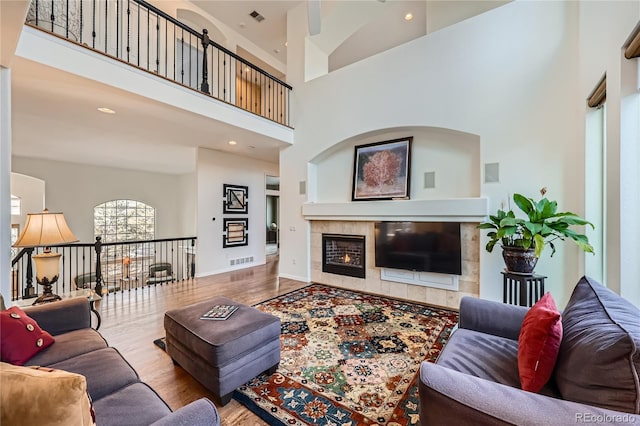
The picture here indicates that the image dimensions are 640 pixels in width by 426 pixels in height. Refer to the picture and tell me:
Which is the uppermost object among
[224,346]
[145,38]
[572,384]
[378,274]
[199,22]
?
[199,22]

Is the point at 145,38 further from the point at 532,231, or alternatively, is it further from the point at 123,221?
the point at 532,231

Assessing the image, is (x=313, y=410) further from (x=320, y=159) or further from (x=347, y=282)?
(x=320, y=159)

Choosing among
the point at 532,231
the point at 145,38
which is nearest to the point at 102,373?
the point at 532,231

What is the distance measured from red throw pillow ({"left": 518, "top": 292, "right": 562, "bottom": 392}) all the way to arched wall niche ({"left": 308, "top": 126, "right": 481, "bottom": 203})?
9.27 feet

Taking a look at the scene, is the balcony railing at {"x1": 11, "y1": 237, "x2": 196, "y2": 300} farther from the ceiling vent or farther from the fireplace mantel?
the ceiling vent

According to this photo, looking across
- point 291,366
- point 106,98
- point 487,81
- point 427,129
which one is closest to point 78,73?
point 106,98

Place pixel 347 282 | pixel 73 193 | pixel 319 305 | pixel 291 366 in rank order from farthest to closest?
pixel 73 193, pixel 347 282, pixel 319 305, pixel 291 366

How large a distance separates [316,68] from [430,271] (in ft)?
15.1

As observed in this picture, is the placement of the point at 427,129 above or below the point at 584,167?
above

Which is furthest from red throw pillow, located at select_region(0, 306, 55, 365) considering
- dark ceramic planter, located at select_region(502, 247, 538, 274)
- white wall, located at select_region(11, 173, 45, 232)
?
white wall, located at select_region(11, 173, 45, 232)

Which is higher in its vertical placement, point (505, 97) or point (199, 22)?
point (199, 22)

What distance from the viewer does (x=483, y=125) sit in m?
3.55

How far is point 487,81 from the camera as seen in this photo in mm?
3547

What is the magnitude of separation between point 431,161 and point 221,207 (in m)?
4.57
